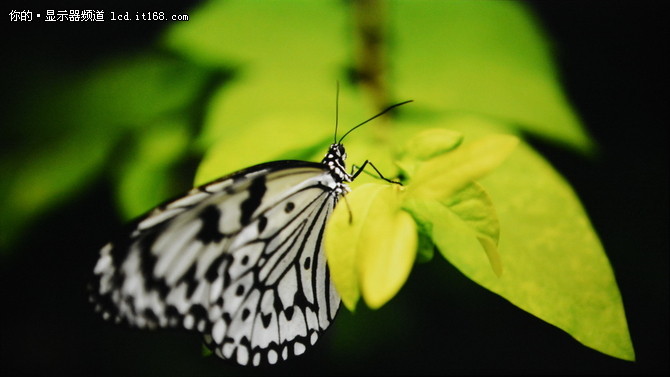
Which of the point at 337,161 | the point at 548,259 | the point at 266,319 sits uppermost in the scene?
the point at 337,161

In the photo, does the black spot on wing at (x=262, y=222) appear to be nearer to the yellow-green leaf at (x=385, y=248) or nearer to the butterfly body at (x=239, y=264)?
the butterfly body at (x=239, y=264)

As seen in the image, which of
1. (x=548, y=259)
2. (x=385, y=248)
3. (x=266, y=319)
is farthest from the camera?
(x=266, y=319)

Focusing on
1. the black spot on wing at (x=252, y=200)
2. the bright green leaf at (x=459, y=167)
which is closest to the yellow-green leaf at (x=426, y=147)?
the bright green leaf at (x=459, y=167)

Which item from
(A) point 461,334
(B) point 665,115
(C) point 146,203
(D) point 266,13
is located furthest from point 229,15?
(B) point 665,115

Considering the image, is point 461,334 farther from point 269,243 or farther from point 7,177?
point 7,177

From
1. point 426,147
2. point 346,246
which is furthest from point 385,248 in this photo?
point 426,147

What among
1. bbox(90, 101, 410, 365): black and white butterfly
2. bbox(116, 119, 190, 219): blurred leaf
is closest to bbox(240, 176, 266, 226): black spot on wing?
bbox(90, 101, 410, 365): black and white butterfly

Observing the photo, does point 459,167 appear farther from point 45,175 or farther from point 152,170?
point 45,175
